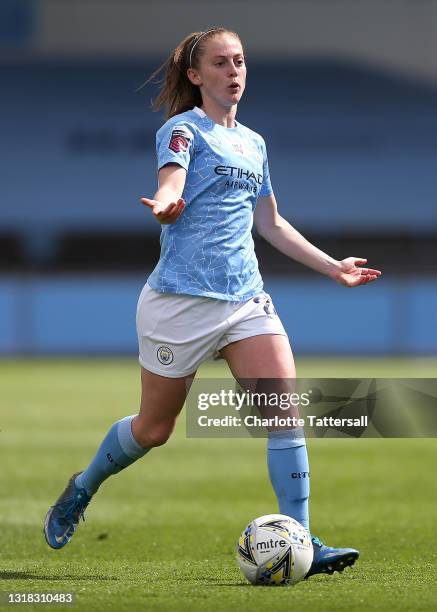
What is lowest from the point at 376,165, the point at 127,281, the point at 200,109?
the point at 127,281

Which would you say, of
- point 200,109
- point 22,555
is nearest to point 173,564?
point 22,555

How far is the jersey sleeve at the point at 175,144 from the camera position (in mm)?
5676

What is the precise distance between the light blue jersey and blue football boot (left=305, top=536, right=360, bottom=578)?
3.70 feet

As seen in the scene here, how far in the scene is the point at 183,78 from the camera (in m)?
6.12

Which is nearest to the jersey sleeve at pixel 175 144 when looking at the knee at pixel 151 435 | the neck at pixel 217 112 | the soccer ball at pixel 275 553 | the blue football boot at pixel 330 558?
the neck at pixel 217 112

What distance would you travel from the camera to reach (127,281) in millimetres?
27047

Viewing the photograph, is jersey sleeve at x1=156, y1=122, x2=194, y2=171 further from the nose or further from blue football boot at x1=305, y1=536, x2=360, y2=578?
blue football boot at x1=305, y1=536, x2=360, y2=578

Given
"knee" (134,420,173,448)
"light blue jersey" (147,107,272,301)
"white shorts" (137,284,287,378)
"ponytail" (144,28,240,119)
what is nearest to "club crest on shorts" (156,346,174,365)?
"white shorts" (137,284,287,378)

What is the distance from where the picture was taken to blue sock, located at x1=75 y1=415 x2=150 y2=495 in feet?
20.6

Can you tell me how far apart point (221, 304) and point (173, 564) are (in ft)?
4.51

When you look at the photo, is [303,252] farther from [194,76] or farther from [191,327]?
[194,76]

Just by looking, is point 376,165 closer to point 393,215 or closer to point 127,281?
point 393,215

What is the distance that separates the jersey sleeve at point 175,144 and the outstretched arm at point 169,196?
0.03 m

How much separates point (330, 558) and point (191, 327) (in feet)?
3.75
